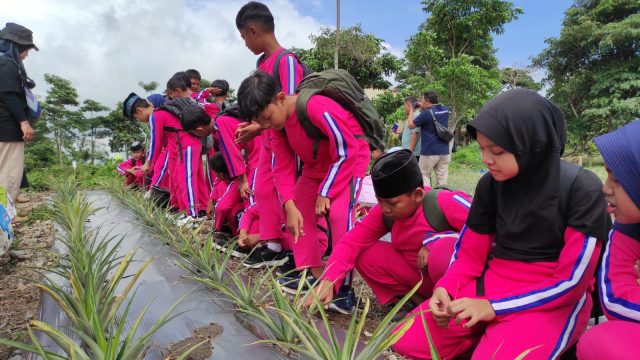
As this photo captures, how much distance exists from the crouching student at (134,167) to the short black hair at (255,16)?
4.32m

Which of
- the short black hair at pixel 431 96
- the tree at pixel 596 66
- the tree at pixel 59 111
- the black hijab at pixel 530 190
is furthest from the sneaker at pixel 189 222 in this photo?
the tree at pixel 59 111

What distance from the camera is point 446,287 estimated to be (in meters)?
1.70

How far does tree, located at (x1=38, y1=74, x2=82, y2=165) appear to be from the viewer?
25.8 metres

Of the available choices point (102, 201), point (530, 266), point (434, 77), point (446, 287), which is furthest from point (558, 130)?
point (434, 77)

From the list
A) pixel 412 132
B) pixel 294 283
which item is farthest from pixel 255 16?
pixel 412 132

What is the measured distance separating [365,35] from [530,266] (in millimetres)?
18355

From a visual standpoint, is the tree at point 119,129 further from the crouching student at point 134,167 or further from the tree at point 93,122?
the crouching student at point 134,167

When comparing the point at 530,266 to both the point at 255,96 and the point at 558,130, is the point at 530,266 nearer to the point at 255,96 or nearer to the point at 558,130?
the point at 558,130

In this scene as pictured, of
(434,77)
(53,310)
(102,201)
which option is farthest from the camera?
(434,77)

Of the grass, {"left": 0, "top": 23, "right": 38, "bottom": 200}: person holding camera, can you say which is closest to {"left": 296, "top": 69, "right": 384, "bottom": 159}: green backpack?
the grass

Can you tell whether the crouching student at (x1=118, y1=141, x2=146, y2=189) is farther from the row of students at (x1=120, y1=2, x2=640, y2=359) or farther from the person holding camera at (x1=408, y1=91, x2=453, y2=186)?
the row of students at (x1=120, y1=2, x2=640, y2=359)

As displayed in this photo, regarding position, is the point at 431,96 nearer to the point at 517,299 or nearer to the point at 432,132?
the point at 432,132

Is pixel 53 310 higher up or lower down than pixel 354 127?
lower down

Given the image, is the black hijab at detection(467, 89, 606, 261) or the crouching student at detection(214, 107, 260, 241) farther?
the crouching student at detection(214, 107, 260, 241)
